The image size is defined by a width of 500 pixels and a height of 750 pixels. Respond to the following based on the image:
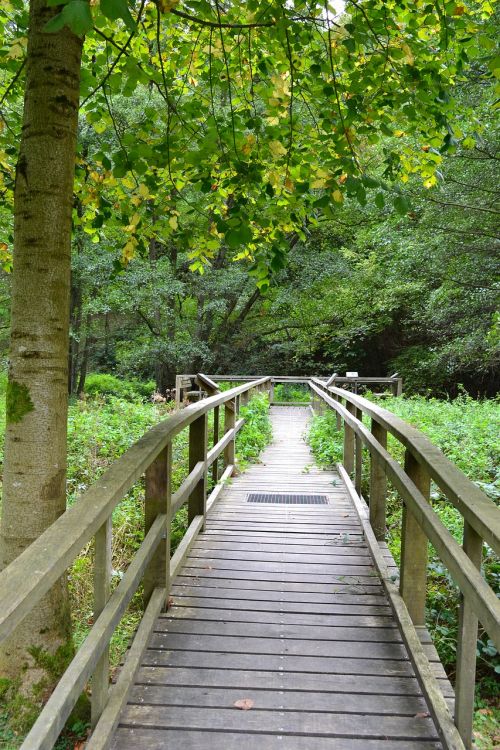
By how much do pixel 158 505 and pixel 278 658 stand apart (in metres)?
1.01

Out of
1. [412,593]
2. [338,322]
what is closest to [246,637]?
[412,593]

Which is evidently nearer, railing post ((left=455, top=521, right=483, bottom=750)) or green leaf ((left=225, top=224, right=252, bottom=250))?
railing post ((left=455, top=521, right=483, bottom=750))

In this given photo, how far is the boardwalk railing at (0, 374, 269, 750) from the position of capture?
4.95 ft

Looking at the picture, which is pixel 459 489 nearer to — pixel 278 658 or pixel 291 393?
pixel 278 658

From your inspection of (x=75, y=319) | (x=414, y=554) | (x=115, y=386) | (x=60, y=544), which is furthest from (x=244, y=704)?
(x=115, y=386)

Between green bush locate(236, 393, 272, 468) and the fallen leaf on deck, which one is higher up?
green bush locate(236, 393, 272, 468)

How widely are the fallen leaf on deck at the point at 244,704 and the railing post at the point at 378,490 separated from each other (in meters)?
1.85

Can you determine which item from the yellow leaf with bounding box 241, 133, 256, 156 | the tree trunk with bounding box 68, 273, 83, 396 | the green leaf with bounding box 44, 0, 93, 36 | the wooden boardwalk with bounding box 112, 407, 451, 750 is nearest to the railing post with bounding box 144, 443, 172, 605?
the wooden boardwalk with bounding box 112, 407, 451, 750

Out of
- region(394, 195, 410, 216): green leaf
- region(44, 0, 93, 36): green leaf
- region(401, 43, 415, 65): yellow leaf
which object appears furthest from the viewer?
region(401, 43, 415, 65): yellow leaf

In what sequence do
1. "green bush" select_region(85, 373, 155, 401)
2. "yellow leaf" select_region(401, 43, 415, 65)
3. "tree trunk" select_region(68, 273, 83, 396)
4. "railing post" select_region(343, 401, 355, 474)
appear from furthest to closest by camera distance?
"green bush" select_region(85, 373, 155, 401)
"tree trunk" select_region(68, 273, 83, 396)
"railing post" select_region(343, 401, 355, 474)
"yellow leaf" select_region(401, 43, 415, 65)

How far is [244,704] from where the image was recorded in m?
2.47

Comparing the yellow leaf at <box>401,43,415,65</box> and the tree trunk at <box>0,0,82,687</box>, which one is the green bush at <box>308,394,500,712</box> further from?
the yellow leaf at <box>401,43,415,65</box>

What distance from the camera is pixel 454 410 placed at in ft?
36.9

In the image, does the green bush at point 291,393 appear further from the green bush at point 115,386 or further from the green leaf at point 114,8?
the green leaf at point 114,8
